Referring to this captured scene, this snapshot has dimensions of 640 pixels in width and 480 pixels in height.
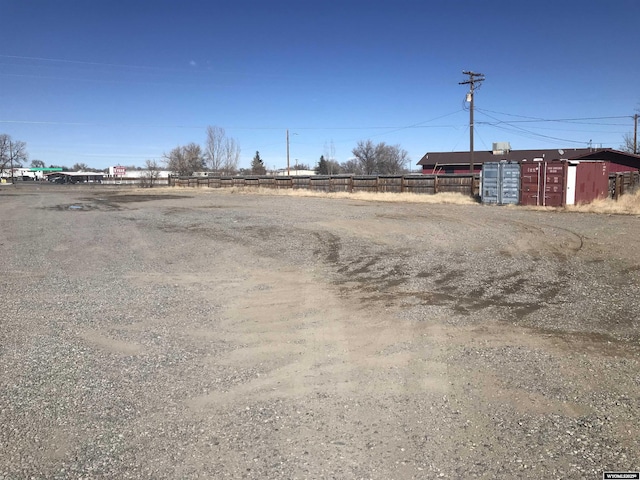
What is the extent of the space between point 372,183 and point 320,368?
1364 inches

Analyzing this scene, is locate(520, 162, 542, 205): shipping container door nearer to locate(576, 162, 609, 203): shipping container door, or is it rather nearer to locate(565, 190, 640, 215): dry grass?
locate(576, 162, 609, 203): shipping container door

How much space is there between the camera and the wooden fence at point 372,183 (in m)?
33.9

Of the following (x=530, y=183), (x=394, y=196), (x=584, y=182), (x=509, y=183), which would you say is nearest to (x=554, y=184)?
(x=530, y=183)

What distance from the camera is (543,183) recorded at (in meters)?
25.4

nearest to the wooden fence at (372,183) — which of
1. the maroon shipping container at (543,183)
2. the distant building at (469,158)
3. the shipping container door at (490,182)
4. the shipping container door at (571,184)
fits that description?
the shipping container door at (490,182)

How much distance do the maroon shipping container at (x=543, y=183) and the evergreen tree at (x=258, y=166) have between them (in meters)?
99.0

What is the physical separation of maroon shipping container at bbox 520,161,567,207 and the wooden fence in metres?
6.74

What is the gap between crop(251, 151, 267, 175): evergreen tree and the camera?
4860 inches

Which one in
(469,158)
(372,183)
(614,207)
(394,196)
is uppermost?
(469,158)

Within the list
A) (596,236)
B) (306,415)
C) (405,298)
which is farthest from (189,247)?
(596,236)

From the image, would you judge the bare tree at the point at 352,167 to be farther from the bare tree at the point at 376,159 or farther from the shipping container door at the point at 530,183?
the shipping container door at the point at 530,183

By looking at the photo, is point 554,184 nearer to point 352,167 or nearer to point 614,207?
point 614,207

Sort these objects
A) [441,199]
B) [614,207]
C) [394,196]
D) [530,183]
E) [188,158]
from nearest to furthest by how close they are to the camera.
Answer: [614,207] → [530,183] → [441,199] → [394,196] → [188,158]

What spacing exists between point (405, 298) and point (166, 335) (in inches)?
143
